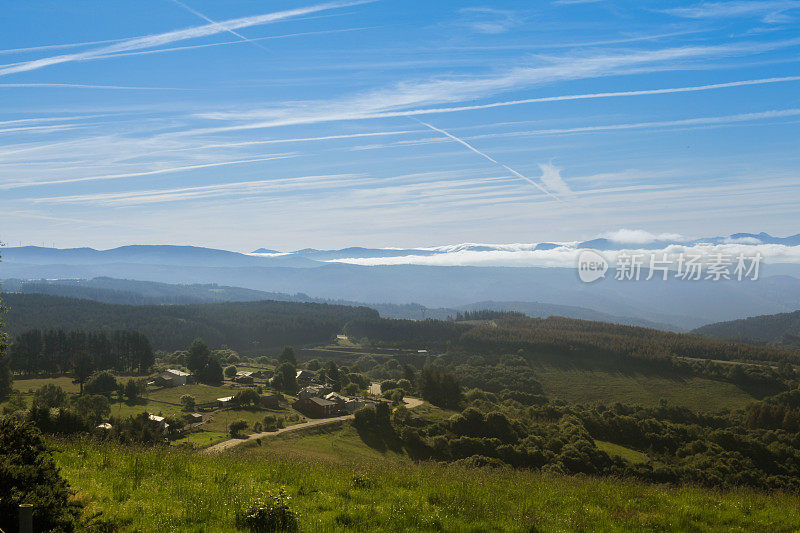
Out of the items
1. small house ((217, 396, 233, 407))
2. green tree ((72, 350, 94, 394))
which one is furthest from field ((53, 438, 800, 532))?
green tree ((72, 350, 94, 394))

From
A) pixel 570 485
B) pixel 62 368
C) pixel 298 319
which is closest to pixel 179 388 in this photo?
pixel 62 368

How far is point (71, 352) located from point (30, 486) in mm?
94285

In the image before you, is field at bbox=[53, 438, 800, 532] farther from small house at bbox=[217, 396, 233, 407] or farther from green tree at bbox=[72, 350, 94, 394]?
green tree at bbox=[72, 350, 94, 394]

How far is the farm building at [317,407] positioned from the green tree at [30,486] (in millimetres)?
43944

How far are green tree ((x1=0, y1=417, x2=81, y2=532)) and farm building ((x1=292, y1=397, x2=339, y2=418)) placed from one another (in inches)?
1730

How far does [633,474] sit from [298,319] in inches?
5698

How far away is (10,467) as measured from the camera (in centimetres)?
747

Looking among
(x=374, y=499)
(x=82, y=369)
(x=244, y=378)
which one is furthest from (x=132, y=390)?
(x=374, y=499)

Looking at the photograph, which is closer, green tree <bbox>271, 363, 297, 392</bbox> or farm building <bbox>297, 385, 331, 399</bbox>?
farm building <bbox>297, 385, 331, 399</bbox>

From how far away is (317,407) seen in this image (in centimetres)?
5181

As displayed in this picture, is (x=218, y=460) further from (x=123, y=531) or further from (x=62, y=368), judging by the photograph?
(x=62, y=368)

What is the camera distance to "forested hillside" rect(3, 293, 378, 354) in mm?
133625

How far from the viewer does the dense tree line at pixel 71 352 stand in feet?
255

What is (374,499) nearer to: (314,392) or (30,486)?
(30,486)
